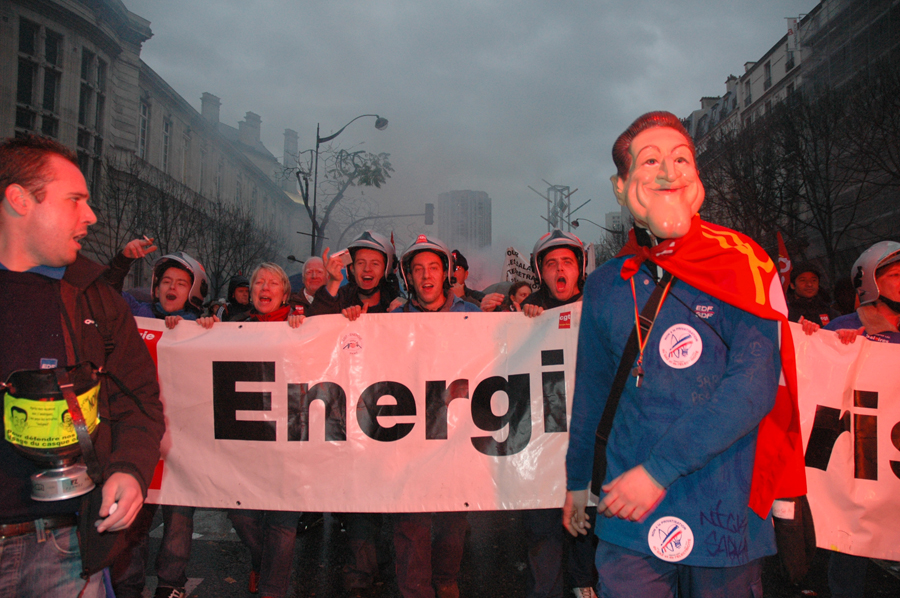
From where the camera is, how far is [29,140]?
1958mm

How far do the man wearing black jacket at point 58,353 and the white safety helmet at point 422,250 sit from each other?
2.45 meters

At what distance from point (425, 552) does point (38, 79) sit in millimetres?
27363

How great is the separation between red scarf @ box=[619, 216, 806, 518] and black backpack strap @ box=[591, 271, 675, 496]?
0.31ft

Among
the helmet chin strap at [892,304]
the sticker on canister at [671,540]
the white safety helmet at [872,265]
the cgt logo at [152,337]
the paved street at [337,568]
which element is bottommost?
the paved street at [337,568]

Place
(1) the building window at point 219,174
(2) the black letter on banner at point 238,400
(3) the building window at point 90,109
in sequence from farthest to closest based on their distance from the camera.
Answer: (1) the building window at point 219,174 < (3) the building window at point 90,109 < (2) the black letter on banner at point 238,400

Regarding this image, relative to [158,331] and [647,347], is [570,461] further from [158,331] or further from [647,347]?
[158,331]

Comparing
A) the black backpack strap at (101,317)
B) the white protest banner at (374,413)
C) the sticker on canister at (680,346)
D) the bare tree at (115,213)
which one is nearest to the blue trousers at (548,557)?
the white protest banner at (374,413)

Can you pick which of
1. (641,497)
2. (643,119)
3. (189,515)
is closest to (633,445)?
(641,497)

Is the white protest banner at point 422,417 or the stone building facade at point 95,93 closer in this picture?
the white protest banner at point 422,417

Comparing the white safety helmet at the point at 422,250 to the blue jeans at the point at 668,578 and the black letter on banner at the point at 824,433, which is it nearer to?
the black letter on banner at the point at 824,433

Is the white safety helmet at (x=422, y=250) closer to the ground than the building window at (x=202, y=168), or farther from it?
closer to the ground

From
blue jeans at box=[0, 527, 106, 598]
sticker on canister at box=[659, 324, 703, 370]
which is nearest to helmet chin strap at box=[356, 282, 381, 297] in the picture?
blue jeans at box=[0, 527, 106, 598]

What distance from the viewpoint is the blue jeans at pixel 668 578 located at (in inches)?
66.0

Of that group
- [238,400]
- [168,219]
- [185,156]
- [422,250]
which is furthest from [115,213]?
[422,250]
